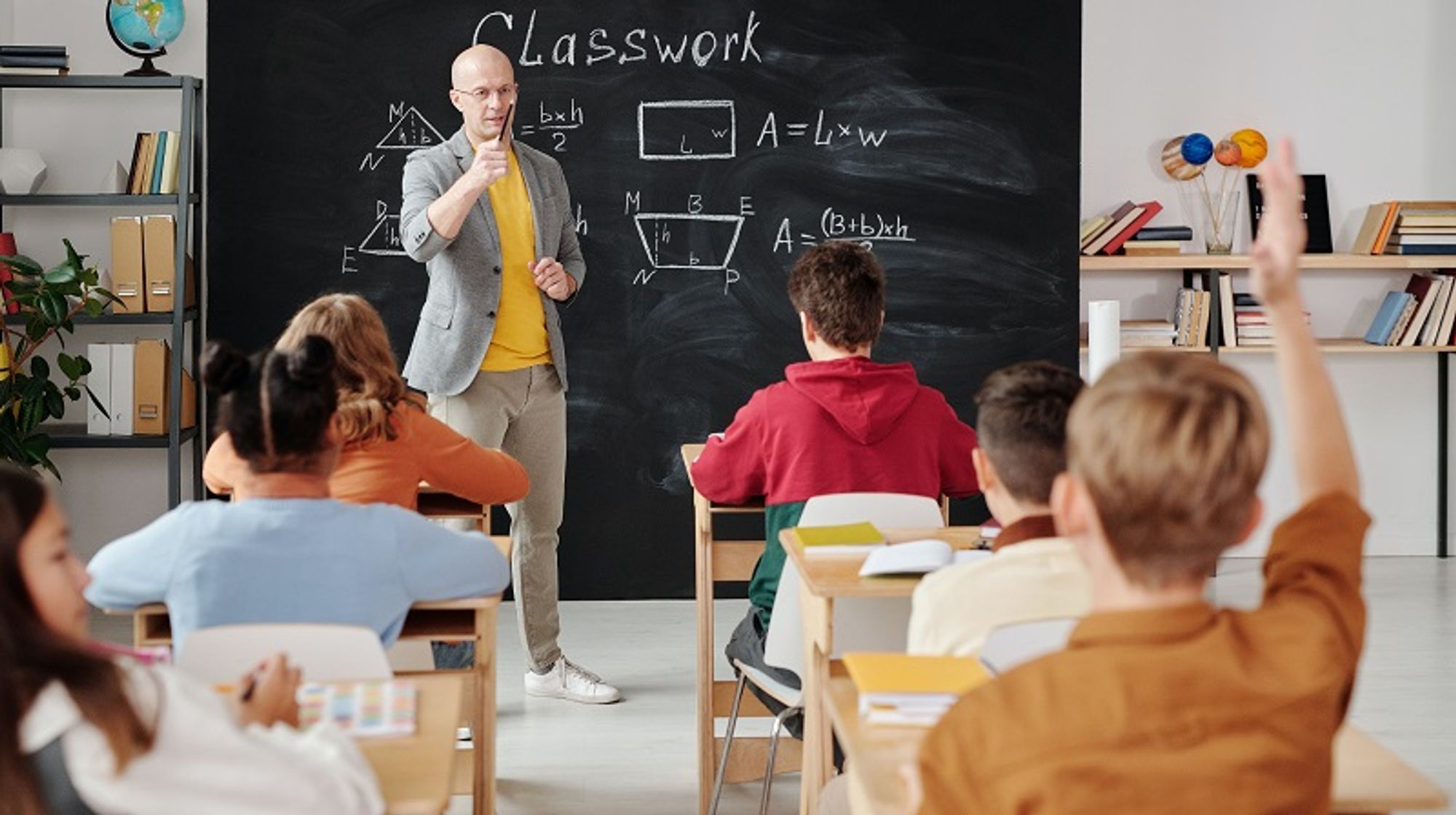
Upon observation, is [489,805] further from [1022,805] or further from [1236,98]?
[1236,98]

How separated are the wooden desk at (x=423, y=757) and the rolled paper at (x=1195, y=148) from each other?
479 cm

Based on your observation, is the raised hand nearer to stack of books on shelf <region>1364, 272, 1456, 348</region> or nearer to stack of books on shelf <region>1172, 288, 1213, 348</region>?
stack of books on shelf <region>1172, 288, 1213, 348</region>

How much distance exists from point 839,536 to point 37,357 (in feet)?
11.5

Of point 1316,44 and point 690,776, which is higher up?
point 1316,44

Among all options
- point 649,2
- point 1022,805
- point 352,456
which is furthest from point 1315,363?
point 649,2

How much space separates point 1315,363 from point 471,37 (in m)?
4.53

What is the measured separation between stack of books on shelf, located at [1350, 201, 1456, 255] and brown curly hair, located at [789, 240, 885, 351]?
347 cm

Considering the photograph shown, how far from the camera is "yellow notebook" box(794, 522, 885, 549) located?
296 centimetres

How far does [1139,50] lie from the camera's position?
21.5ft

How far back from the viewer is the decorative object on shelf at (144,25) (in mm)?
5707

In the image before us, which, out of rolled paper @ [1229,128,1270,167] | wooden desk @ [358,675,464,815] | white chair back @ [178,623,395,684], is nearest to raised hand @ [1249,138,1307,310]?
wooden desk @ [358,675,464,815]

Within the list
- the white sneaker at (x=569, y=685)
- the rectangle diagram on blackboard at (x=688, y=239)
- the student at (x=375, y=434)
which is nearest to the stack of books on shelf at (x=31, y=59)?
the rectangle diagram on blackboard at (x=688, y=239)

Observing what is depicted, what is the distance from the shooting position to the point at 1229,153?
6.42 metres

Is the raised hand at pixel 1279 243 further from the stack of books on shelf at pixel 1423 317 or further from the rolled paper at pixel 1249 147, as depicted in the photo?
the stack of books on shelf at pixel 1423 317
